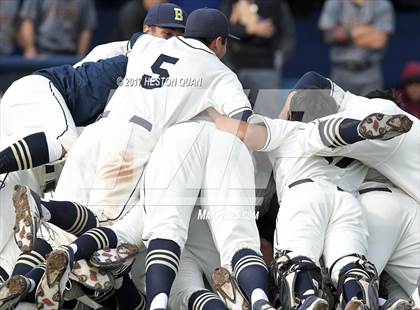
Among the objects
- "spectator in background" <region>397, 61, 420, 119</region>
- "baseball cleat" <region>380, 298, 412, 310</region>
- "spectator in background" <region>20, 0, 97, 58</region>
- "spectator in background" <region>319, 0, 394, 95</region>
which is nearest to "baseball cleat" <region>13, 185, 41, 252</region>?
"baseball cleat" <region>380, 298, 412, 310</region>

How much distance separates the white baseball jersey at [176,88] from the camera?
22.0 feet

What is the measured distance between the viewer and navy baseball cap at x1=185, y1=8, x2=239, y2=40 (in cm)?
704

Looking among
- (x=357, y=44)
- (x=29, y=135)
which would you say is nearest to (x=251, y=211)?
(x=29, y=135)

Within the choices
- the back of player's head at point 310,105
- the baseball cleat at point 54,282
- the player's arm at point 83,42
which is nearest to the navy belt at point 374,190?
the back of player's head at point 310,105

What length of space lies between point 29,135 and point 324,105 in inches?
63.9

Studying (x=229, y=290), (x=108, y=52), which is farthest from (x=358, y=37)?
(x=229, y=290)

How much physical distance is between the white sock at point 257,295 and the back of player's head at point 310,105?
122 centimetres

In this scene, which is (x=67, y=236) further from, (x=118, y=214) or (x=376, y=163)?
(x=376, y=163)

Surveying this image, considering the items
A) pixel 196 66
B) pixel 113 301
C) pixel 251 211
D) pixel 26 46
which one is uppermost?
pixel 196 66

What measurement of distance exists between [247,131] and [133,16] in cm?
518

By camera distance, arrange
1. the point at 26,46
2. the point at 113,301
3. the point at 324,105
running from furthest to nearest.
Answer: the point at 26,46
the point at 324,105
the point at 113,301

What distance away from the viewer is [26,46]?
11672 millimetres

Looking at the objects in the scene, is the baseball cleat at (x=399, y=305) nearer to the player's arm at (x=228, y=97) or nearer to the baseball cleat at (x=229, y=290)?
A: the baseball cleat at (x=229, y=290)

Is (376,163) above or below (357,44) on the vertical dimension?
above
